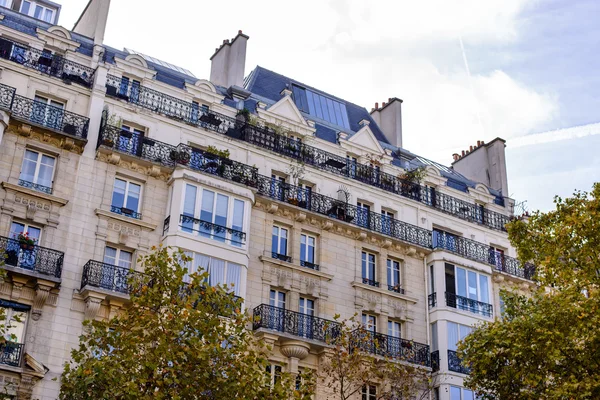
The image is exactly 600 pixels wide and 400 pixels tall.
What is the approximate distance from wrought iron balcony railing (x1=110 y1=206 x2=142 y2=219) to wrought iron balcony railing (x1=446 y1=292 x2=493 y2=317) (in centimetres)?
1049

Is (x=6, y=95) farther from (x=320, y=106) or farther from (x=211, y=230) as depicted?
(x=320, y=106)

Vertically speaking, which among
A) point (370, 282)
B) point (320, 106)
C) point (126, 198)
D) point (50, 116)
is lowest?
point (370, 282)

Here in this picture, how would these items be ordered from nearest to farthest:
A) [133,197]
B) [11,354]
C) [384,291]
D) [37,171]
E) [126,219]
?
[11,354] → [37,171] → [126,219] → [133,197] → [384,291]

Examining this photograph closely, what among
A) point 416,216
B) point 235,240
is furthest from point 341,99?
point 235,240

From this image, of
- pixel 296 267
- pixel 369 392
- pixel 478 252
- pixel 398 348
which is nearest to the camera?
pixel 369 392

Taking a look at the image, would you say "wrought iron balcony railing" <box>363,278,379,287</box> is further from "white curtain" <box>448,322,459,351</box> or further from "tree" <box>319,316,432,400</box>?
"white curtain" <box>448,322,459,351</box>

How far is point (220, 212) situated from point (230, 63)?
841 centimetres

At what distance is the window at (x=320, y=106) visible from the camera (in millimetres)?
33584

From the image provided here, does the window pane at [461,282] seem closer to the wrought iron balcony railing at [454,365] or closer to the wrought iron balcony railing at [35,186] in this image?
A: the wrought iron balcony railing at [454,365]

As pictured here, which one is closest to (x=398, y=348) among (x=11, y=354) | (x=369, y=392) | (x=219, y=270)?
(x=369, y=392)

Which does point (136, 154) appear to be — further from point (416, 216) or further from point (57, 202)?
point (416, 216)

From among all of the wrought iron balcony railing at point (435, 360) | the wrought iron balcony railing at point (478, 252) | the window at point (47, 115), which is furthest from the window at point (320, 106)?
the window at point (47, 115)

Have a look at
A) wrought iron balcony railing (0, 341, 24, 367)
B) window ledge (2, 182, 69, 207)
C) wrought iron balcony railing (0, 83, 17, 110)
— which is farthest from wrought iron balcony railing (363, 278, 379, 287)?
wrought iron balcony railing (0, 83, 17, 110)

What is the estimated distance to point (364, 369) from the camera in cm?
2556
